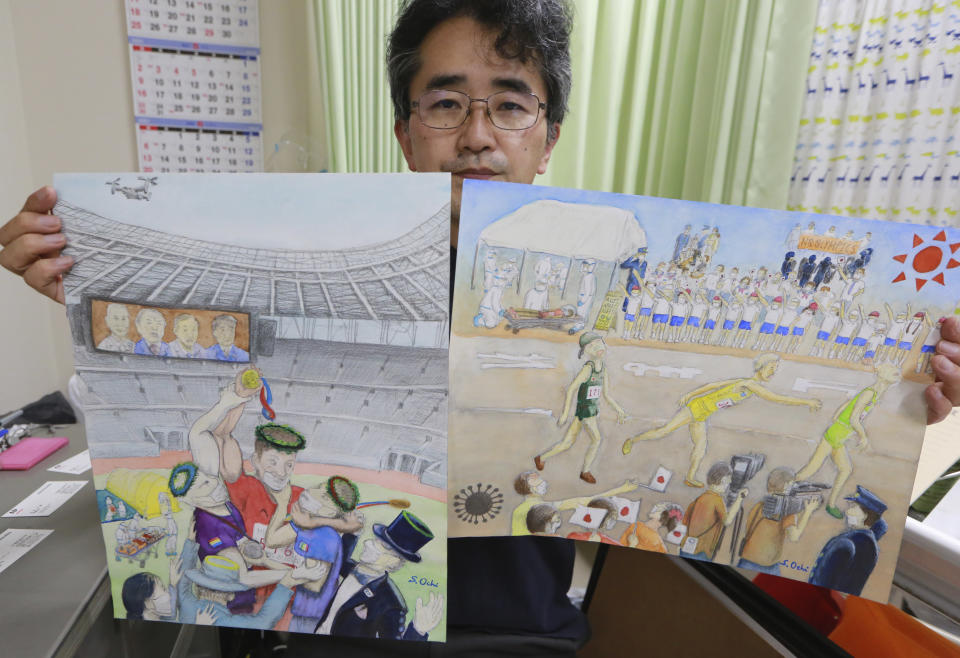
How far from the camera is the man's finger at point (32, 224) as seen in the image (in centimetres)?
52

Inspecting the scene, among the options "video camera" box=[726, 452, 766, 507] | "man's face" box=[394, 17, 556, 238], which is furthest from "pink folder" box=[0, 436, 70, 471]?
"video camera" box=[726, 452, 766, 507]

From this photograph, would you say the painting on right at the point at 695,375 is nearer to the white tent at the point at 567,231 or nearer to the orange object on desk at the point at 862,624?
the white tent at the point at 567,231

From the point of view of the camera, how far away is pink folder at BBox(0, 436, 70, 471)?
2.75ft

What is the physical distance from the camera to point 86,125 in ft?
5.36

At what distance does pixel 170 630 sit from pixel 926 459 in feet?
4.34

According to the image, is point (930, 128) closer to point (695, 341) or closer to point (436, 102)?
point (695, 341)

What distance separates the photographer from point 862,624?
0.76m

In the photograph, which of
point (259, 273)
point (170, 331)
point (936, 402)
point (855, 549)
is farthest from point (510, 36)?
point (855, 549)

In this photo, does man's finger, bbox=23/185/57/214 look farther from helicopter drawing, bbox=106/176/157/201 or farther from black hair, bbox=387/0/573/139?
black hair, bbox=387/0/573/139

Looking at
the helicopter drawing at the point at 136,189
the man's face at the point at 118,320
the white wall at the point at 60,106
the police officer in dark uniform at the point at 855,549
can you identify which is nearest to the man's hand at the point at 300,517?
the man's face at the point at 118,320

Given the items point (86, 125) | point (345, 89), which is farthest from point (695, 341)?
point (86, 125)

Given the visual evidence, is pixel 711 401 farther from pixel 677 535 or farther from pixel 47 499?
pixel 47 499

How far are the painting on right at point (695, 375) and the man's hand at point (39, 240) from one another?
431mm

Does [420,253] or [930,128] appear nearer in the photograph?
[420,253]
